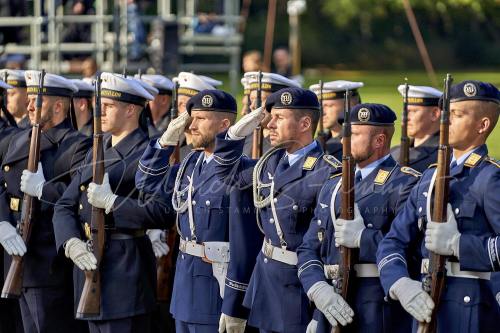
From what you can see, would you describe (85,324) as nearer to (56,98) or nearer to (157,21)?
(56,98)

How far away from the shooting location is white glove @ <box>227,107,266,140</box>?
7.36 m

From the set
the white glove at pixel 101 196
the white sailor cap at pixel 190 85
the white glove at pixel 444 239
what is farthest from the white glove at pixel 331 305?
the white sailor cap at pixel 190 85

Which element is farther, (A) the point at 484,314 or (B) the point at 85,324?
(B) the point at 85,324

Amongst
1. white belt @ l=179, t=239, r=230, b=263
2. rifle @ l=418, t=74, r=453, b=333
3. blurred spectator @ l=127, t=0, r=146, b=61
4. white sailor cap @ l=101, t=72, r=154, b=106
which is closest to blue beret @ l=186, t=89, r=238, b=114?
white sailor cap @ l=101, t=72, r=154, b=106

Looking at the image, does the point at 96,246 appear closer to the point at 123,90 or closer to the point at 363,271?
the point at 123,90

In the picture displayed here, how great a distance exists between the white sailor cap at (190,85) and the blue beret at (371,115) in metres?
2.70

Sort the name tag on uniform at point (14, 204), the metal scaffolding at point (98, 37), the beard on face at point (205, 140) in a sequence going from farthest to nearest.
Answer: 1. the metal scaffolding at point (98, 37)
2. the name tag on uniform at point (14, 204)
3. the beard on face at point (205, 140)

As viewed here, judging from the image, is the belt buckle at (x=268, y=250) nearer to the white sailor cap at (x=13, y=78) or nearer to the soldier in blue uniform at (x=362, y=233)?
the soldier in blue uniform at (x=362, y=233)

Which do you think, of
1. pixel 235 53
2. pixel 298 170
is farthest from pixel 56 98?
pixel 235 53

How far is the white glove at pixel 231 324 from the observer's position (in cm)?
741

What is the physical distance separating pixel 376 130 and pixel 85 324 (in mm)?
2919

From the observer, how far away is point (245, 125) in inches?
290

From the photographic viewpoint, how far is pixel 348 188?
665cm

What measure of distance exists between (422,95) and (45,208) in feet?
9.13
